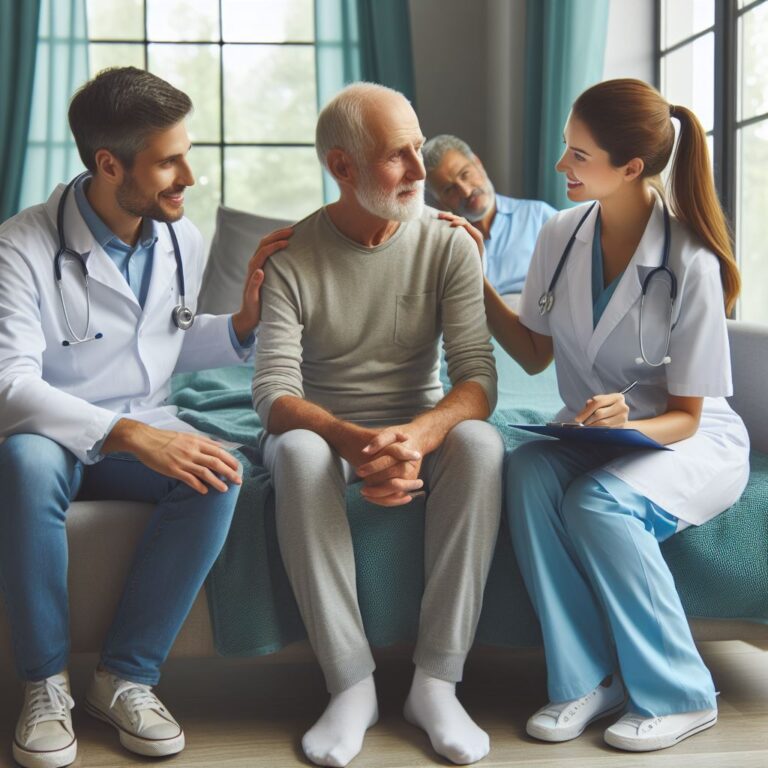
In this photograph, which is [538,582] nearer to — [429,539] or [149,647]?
[429,539]

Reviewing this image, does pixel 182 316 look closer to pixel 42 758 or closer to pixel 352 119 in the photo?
pixel 352 119

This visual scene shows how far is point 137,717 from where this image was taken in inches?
64.9

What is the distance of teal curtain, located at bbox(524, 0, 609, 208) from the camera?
12.4 ft

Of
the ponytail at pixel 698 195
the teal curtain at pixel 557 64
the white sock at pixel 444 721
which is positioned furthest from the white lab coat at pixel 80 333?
the teal curtain at pixel 557 64

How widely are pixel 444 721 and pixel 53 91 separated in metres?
3.59

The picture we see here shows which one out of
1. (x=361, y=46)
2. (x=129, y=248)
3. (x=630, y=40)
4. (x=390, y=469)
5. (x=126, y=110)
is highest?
(x=361, y=46)

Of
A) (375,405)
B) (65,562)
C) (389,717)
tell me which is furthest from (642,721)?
(65,562)

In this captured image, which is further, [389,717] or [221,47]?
[221,47]

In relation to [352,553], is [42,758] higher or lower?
lower

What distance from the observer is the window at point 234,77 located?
467 cm

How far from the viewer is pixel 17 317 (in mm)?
1729

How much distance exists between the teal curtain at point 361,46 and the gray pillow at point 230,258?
137 cm

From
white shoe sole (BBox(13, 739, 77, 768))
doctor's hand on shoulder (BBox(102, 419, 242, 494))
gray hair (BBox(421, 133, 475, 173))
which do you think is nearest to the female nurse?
doctor's hand on shoulder (BBox(102, 419, 242, 494))

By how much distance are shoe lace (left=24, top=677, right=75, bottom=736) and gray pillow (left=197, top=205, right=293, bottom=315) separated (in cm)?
150
